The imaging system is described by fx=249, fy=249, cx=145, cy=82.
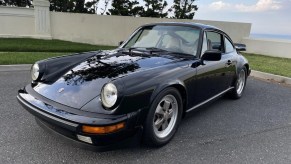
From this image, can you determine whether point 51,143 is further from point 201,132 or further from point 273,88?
point 273,88

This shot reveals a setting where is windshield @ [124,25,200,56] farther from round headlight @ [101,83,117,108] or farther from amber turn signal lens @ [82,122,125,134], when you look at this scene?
amber turn signal lens @ [82,122,125,134]

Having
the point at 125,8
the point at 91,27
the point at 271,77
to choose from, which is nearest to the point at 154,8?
the point at 125,8

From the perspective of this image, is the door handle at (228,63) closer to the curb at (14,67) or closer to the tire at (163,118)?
the tire at (163,118)

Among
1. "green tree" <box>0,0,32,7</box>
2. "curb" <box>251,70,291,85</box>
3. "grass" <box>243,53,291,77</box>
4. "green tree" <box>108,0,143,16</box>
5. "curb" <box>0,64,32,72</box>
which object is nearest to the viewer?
"curb" <box>0,64,32,72</box>

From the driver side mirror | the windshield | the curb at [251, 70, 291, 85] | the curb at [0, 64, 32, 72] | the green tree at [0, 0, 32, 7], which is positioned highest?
the green tree at [0, 0, 32, 7]

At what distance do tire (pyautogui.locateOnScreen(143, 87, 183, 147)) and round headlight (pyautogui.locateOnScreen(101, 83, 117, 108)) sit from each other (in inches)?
17.4

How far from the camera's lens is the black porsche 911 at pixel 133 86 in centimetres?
230

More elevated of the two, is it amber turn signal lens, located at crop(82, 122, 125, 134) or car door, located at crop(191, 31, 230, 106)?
car door, located at crop(191, 31, 230, 106)

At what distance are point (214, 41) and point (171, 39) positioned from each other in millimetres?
855

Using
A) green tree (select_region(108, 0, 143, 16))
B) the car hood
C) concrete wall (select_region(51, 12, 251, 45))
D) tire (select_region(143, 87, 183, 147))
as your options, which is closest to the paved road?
tire (select_region(143, 87, 183, 147))

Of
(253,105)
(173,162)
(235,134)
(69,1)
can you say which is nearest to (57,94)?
(173,162)

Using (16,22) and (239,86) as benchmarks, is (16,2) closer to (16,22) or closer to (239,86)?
(16,22)

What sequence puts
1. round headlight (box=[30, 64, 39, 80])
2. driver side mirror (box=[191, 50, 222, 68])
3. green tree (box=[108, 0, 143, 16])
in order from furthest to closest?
green tree (box=[108, 0, 143, 16]) → driver side mirror (box=[191, 50, 222, 68]) → round headlight (box=[30, 64, 39, 80])

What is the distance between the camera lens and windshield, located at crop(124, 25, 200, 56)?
3.62 meters
